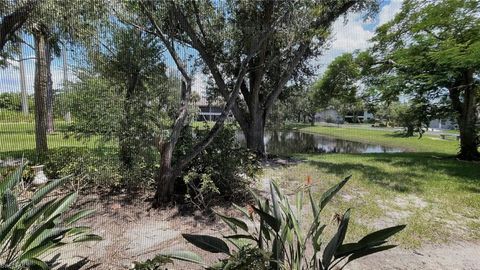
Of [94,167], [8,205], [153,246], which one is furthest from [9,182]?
[94,167]

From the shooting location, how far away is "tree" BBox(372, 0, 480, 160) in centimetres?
784

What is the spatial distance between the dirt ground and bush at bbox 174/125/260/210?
424 mm

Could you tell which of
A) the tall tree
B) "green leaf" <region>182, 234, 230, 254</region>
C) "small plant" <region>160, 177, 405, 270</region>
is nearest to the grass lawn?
"small plant" <region>160, 177, 405, 270</region>

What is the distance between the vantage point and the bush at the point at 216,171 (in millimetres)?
4020

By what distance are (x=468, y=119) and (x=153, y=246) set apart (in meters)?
10.1

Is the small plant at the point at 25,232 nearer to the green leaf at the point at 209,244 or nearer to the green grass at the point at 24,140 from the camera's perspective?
the green leaf at the point at 209,244

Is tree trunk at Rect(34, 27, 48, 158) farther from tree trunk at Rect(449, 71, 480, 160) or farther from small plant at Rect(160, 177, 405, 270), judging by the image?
tree trunk at Rect(449, 71, 480, 160)

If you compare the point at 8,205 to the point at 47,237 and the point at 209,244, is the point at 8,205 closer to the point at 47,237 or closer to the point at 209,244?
the point at 47,237

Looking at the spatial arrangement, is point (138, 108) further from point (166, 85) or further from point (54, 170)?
point (54, 170)

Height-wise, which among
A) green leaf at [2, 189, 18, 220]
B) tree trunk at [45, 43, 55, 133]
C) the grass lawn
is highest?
tree trunk at [45, 43, 55, 133]

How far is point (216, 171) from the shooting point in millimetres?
4188

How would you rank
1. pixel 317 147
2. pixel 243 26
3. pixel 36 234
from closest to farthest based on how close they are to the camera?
pixel 36 234
pixel 243 26
pixel 317 147

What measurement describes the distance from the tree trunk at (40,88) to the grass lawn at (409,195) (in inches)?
159

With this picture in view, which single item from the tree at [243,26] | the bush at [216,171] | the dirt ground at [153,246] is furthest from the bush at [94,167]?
the tree at [243,26]
